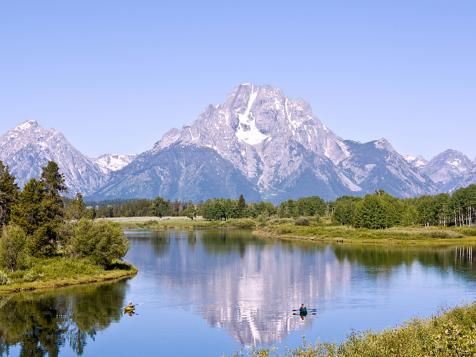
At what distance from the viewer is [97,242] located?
116250 millimetres

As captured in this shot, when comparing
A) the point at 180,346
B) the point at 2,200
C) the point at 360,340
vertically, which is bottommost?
the point at 180,346

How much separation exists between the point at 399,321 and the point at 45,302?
51.2 meters

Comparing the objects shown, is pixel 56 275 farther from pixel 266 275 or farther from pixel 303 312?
pixel 303 312

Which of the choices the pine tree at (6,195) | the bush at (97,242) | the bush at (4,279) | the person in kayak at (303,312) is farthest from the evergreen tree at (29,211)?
the person in kayak at (303,312)

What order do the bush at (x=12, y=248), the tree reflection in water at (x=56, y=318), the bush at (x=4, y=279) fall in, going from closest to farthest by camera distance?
the tree reflection in water at (x=56, y=318), the bush at (x=4, y=279), the bush at (x=12, y=248)

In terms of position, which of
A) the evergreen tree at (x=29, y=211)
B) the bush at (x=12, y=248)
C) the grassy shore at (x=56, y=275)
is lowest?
the grassy shore at (x=56, y=275)

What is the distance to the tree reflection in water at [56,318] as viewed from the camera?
Answer: 69562mm

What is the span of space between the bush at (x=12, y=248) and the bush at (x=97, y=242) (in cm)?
1201

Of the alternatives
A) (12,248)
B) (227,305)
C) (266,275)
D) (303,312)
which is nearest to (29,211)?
(12,248)

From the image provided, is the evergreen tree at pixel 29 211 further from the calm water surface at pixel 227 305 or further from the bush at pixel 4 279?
the calm water surface at pixel 227 305

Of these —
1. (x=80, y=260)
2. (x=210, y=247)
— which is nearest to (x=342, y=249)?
(x=210, y=247)

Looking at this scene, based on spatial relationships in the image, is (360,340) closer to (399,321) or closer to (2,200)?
(399,321)

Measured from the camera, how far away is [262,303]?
306 ft

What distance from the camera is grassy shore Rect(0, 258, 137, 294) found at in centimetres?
9975
